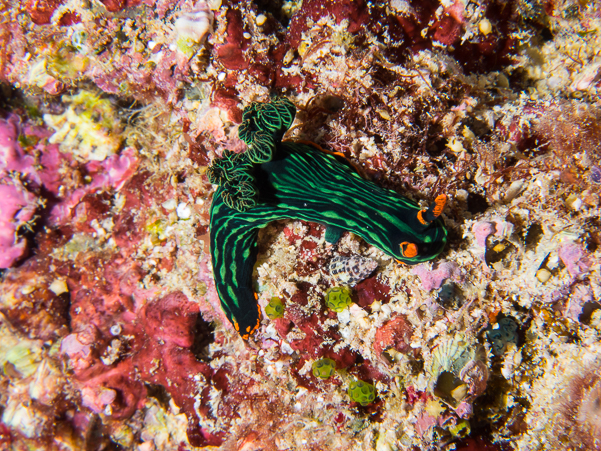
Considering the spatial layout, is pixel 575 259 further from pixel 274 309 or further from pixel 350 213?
pixel 274 309

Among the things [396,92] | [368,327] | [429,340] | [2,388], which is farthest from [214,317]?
[2,388]

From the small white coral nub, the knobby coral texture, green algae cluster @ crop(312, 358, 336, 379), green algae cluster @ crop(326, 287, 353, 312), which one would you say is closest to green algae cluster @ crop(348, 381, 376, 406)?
the knobby coral texture

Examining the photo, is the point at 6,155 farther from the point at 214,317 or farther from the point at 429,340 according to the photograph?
the point at 429,340

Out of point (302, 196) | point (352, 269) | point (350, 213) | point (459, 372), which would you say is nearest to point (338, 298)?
point (352, 269)

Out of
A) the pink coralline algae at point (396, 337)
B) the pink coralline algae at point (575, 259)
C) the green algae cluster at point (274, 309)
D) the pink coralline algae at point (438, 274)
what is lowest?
the green algae cluster at point (274, 309)

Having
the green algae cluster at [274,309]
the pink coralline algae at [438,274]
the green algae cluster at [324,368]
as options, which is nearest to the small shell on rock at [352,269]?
the pink coralline algae at [438,274]

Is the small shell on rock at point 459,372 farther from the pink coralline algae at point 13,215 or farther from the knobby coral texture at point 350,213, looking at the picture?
the pink coralline algae at point 13,215

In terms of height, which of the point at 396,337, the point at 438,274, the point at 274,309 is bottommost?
the point at 274,309
